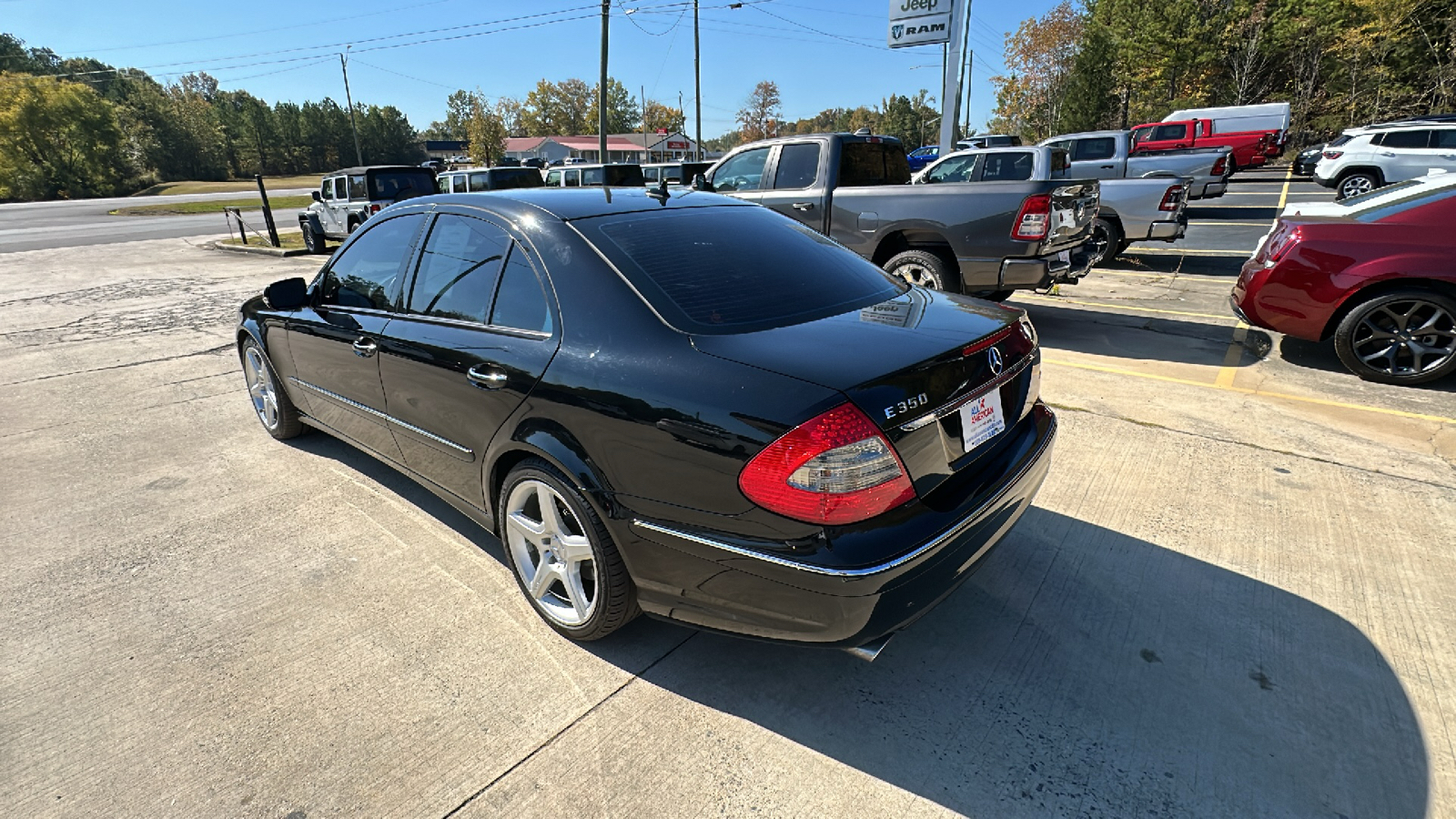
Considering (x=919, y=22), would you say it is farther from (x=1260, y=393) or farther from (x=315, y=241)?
(x=1260, y=393)

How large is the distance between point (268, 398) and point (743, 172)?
5.34 meters

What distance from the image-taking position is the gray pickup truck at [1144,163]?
13109mm

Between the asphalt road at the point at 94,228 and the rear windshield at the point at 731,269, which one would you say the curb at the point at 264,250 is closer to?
the asphalt road at the point at 94,228

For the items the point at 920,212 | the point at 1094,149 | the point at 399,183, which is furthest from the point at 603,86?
the point at 920,212

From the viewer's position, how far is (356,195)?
1493 cm

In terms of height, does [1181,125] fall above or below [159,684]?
above

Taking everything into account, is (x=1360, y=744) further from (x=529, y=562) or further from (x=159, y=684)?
(x=159, y=684)

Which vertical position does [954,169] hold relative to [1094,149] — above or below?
below

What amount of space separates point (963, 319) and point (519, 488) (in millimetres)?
1717

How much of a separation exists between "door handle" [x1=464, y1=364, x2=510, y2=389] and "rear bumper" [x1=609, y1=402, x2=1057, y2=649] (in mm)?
714

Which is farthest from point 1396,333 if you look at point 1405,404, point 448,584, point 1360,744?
point 448,584

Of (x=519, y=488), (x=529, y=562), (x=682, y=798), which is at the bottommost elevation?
(x=682, y=798)

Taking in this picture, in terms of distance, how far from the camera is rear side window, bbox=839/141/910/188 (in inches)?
282

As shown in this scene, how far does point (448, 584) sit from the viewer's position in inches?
115
